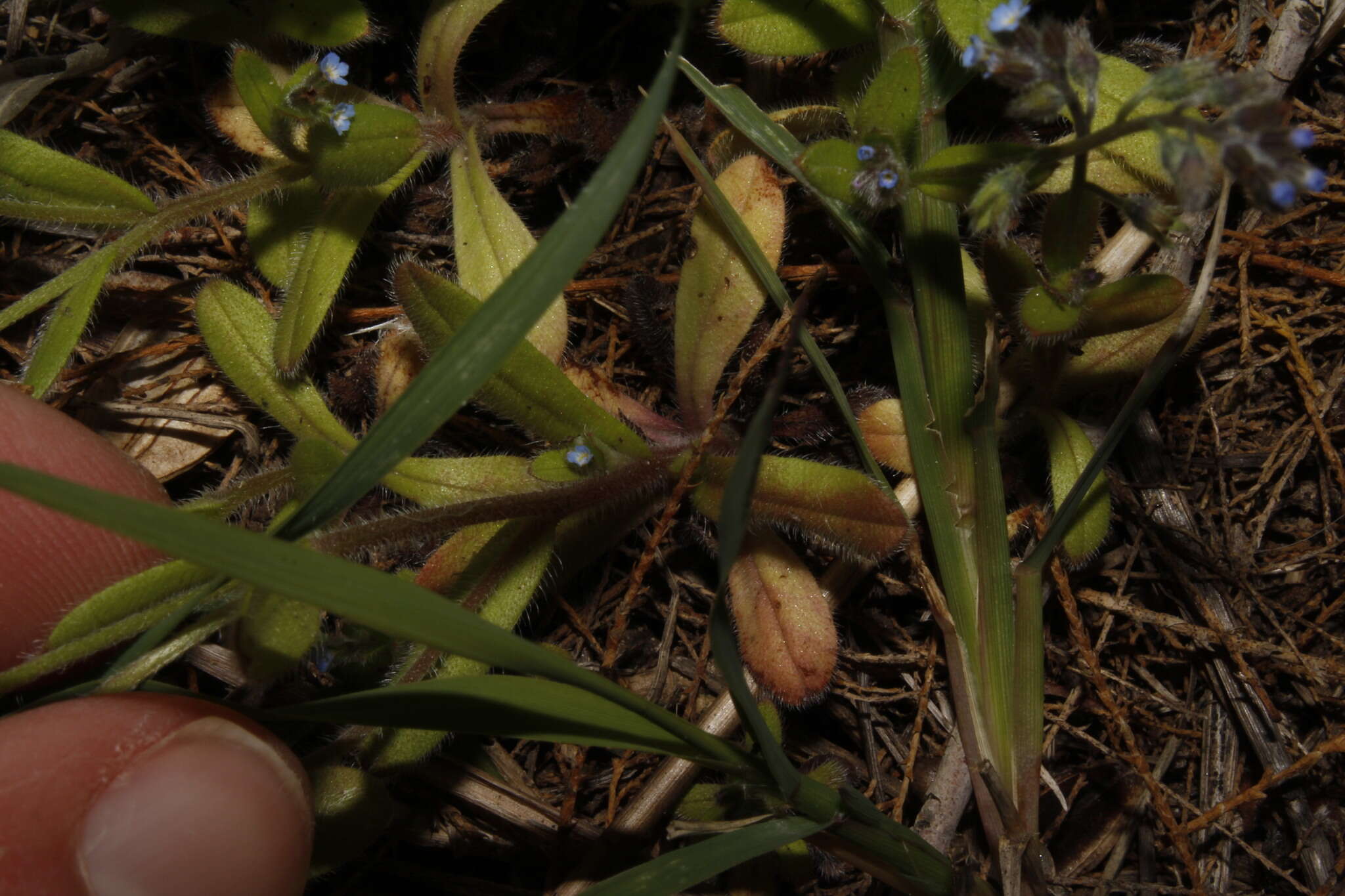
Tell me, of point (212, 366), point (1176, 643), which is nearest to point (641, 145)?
point (212, 366)

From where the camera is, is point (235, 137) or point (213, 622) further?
point (235, 137)

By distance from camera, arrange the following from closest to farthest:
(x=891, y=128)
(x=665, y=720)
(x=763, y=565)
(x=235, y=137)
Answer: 1. (x=665, y=720)
2. (x=891, y=128)
3. (x=763, y=565)
4. (x=235, y=137)

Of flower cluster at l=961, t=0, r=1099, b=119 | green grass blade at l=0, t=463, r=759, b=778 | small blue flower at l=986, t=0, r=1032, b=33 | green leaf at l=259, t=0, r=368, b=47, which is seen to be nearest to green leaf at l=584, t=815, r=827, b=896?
green grass blade at l=0, t=463, r=759, b=778

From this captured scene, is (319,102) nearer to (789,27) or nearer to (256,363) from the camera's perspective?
(256,363)

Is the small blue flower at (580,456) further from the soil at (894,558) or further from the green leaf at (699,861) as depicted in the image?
the green leaf at (699,861)

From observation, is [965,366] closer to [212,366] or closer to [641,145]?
[641,145]

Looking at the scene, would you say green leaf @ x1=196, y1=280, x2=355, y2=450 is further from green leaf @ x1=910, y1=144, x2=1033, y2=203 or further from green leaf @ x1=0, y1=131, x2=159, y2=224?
green leaf @ x1=910, y1=144, x2=1033, y2=203

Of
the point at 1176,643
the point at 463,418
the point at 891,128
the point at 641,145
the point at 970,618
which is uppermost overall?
the point at 641,145

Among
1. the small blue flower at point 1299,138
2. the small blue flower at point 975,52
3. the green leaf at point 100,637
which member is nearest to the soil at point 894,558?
the green leaf at point 100,637
